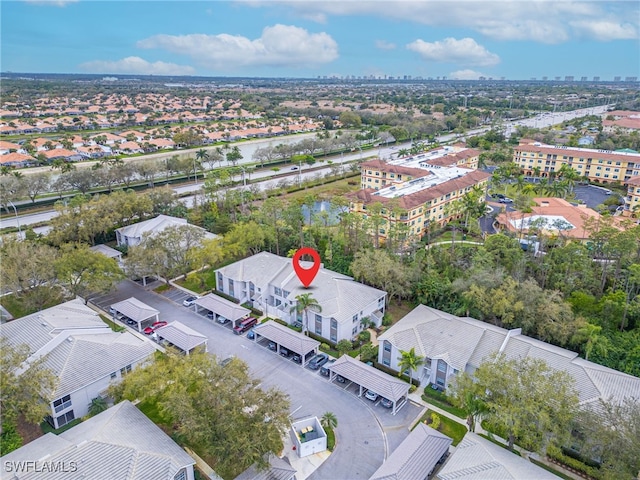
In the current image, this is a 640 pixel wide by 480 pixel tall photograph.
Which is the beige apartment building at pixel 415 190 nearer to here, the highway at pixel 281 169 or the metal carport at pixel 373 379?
the highway at pixel 281 169

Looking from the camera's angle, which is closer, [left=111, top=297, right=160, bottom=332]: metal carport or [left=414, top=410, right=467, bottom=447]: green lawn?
[left=414, top=410, right=467, bottom=447]: green lawn

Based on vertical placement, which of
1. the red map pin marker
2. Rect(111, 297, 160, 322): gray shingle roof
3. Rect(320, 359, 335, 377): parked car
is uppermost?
the red map pin marker

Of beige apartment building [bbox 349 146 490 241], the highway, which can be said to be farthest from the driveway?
the highway

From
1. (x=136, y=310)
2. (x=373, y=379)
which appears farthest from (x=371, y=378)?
(x=136, y=310)

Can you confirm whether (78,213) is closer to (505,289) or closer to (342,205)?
(342,205)

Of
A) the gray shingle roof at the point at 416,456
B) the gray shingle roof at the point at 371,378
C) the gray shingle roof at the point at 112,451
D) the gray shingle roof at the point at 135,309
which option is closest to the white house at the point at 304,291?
the gray shingle roof at the point at 371,378

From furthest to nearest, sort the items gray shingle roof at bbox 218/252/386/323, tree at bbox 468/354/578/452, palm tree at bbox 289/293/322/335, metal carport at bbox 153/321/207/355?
1. gray shingle roof at bbox 218/252/386/323
2. palm tree at bbox 289/293/322/335
3. metal carport at bbox 153/321/207/355
4. tree at bbox 468/354/578/452

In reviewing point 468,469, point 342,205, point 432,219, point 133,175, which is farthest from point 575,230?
point 133,175

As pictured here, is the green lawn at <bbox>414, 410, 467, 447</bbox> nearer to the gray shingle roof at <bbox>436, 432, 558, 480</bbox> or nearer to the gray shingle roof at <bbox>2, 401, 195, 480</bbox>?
the gray shingle roof at <bbox>436, 432, 558, 480</bbox>
